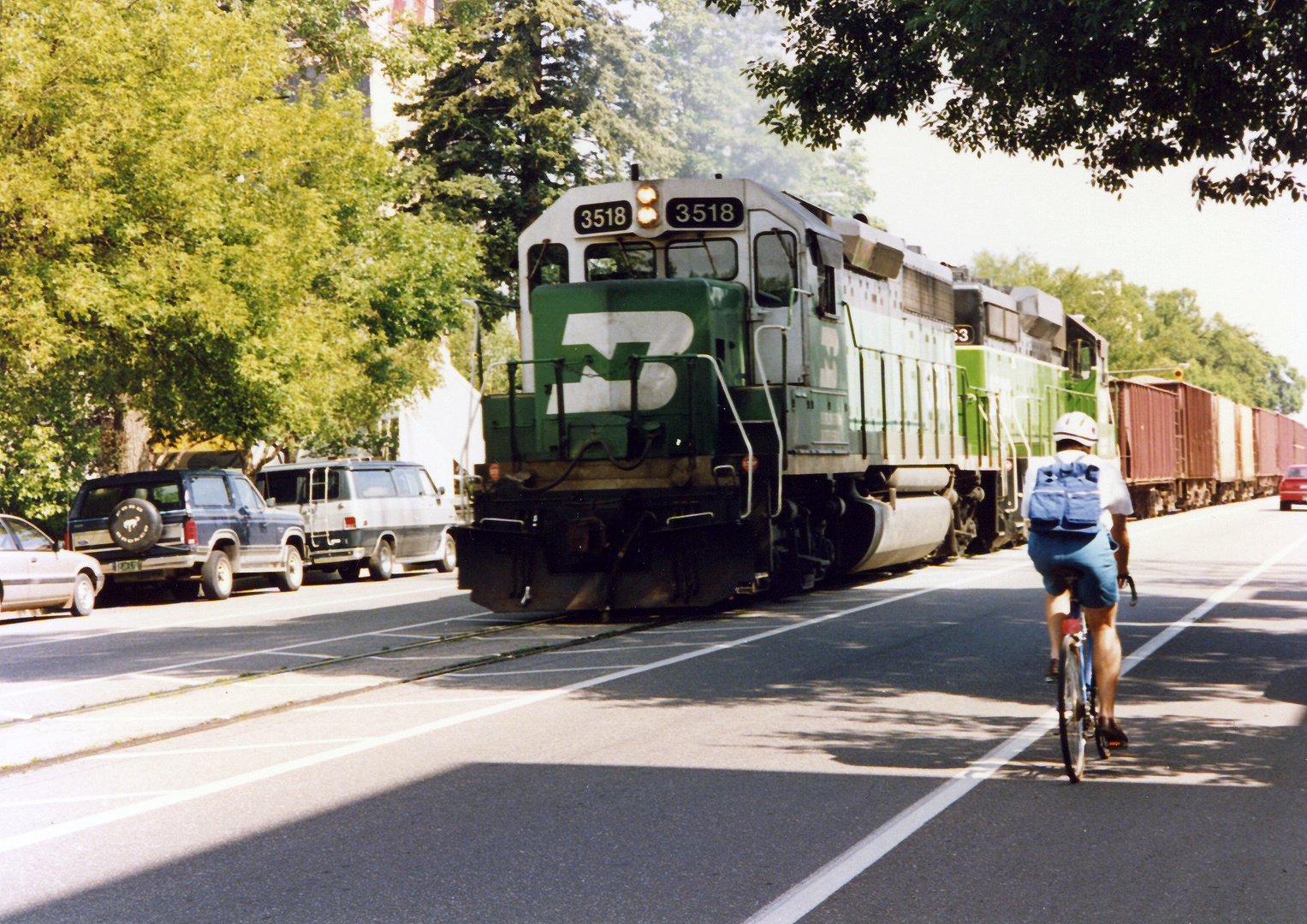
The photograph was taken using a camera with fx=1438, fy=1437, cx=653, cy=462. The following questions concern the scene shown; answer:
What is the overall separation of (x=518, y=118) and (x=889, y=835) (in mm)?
32502

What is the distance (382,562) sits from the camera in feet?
83.1

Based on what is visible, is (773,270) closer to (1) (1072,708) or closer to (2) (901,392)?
(2) (901,392)

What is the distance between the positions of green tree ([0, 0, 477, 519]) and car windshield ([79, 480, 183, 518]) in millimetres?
2184

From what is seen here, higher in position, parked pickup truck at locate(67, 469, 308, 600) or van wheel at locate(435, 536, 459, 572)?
parked pickup truck at locate(67, 469, 308, 600)

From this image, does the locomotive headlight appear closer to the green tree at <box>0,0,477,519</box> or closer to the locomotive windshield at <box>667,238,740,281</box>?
the locomotive windshield at <box>667,238,740,281</box>

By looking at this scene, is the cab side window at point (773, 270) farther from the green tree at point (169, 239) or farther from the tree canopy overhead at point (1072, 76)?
the green tree at point (169, 239)

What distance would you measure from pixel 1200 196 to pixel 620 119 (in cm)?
2529

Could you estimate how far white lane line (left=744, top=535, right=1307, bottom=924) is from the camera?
16.6 ft

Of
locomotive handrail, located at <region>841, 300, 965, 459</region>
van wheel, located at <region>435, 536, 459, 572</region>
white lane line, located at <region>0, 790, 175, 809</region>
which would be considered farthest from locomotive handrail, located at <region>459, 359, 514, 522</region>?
van wheel, located at <region>435, 536, 459, 572</region>

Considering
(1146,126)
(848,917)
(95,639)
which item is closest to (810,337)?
(1146,126)

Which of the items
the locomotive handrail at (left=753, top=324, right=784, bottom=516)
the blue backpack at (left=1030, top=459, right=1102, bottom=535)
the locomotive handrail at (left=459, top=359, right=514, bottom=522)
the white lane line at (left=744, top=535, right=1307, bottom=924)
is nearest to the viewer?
the white lane line at (left=744, top=535, right=1307, bottom=924)

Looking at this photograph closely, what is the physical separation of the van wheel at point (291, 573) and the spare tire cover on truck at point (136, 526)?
9.35 ft

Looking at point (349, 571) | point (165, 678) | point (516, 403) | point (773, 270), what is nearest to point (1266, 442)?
point (349, 571)

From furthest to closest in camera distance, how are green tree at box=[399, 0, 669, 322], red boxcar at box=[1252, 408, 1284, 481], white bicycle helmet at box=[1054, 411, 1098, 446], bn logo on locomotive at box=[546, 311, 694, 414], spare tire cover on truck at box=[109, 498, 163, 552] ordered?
1. red boxcar at box=[1252, 408, 1284, 481]
2. green tree at box=[399, 0, 669, 322]
3. spare tire cover on truck at box=[109, 498, 163, 552]
4. bn logo on locomotive at box=[546, 311, 694, 414]
5. white bicycle helmet at box=[1054, 411, 1098, 446]
